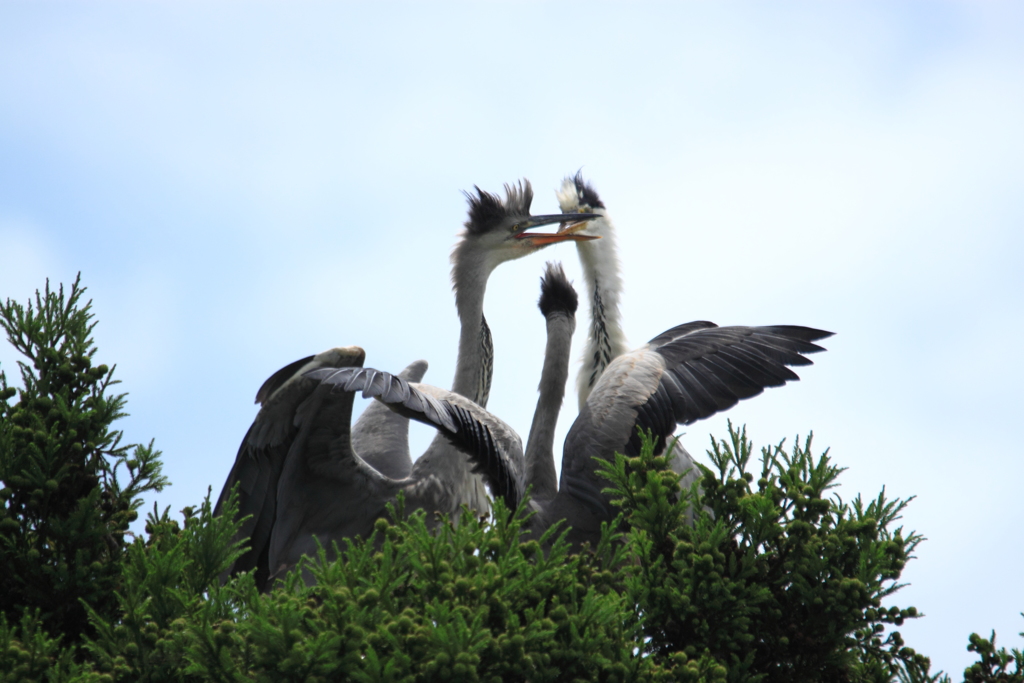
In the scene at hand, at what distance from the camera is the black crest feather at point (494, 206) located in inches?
258

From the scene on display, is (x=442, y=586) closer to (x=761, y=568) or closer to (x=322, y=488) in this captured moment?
(x=761, y=568)

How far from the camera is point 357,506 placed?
4.49m

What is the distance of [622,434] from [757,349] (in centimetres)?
106

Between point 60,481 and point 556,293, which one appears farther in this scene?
point 556,293

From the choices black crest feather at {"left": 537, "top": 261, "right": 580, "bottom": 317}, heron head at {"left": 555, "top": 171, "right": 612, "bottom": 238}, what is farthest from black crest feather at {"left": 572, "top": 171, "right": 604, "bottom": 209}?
black crest feather at {"left": 537, "top": 261, "right": 580, "bottom": 317}

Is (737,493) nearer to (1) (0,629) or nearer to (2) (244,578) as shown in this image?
(2) (244,578)

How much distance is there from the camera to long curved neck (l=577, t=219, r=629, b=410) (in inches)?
278

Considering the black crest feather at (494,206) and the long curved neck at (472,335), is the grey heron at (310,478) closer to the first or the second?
the long curved neck at (472,335)

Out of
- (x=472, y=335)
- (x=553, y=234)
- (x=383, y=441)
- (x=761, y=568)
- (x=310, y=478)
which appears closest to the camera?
(x=761, y=568)

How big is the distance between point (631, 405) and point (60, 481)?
2.52 m

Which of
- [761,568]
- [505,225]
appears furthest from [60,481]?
[505,225]

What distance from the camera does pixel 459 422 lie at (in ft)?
12.7

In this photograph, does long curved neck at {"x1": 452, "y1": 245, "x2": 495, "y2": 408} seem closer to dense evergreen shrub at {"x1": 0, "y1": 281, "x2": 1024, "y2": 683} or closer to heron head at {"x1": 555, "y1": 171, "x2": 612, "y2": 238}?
heron head at {"x1": 555, "y1": 171, "x2": 612, "y2": 238}

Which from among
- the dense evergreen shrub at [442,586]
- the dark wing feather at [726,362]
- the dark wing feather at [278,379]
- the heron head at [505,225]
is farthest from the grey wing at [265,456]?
the heron head at [505,225]
